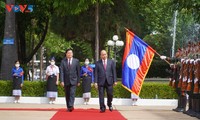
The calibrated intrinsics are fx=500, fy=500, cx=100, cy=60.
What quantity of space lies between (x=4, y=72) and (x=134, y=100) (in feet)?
22.9

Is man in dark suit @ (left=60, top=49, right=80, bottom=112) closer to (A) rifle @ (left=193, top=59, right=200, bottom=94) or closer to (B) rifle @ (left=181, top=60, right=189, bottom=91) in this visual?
(B) rifle @ (left=181, top=60, right=189, bottom=91)

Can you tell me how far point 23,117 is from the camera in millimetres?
13086

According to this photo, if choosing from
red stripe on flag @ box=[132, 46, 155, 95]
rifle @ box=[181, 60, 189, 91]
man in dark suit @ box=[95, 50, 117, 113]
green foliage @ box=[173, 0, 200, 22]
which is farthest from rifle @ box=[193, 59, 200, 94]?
green foliage @ box=[173, 0, 200, 22]

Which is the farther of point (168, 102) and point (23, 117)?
point (168, 102)

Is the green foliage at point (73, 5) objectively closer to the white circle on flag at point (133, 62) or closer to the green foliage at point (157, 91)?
the green foliage at point (157, 91)

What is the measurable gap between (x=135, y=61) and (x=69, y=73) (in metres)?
2.96

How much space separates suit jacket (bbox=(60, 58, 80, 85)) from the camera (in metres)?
15.0

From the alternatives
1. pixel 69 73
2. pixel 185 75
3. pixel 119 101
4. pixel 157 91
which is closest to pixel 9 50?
pixel 119 101

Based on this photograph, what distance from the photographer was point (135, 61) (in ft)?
56.1

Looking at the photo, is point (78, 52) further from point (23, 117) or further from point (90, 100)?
point (23, 117)

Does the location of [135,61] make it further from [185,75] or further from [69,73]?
[185,75]

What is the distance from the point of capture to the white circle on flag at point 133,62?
17.1 m

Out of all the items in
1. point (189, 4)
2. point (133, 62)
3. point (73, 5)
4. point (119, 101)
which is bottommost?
point (119, 101)

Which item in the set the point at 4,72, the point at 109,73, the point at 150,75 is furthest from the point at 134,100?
the point at 150,75
